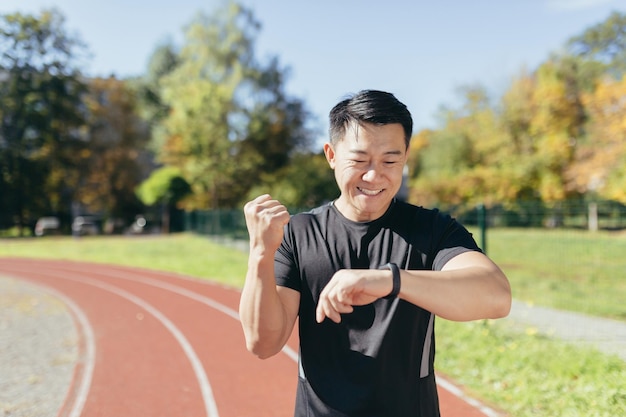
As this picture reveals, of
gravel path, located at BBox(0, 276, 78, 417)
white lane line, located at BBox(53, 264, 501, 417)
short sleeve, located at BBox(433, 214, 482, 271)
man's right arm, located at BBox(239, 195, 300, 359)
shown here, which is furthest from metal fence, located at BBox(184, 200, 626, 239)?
man's right arm, located at BBox(239, 195, 300, 359)

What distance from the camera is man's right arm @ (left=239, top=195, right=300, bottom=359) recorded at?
1505 mm

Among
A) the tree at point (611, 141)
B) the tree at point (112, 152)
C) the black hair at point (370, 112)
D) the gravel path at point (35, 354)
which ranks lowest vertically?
the gravel path at point (35, 354)

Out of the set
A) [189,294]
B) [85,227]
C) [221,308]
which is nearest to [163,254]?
[189,294]

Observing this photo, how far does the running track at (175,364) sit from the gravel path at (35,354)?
0.60 ft

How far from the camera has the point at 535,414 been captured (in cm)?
473

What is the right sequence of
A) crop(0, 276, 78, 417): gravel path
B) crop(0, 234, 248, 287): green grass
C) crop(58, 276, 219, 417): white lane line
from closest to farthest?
crop(58, 276, 219, 417): white lane line
crop(0, 276, 78, 417): gravel path
crop(0, 234, 248, 287): green grass

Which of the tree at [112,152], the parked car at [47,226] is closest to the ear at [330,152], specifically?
the parked car at [47,226]

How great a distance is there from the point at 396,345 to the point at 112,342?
7.57 m

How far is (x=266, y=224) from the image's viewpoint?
150 cm

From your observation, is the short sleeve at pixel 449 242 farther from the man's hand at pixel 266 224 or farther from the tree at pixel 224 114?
the tree at pixel 224 114

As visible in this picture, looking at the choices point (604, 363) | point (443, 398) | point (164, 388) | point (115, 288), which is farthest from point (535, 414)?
point (115, 288)

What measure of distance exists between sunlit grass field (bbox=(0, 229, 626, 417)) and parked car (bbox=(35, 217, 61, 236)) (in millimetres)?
17152

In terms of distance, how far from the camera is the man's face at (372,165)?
165 centimetres

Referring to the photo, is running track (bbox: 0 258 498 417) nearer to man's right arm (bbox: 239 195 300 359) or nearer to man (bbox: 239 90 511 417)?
man (bbox: 239 90 511 417)
